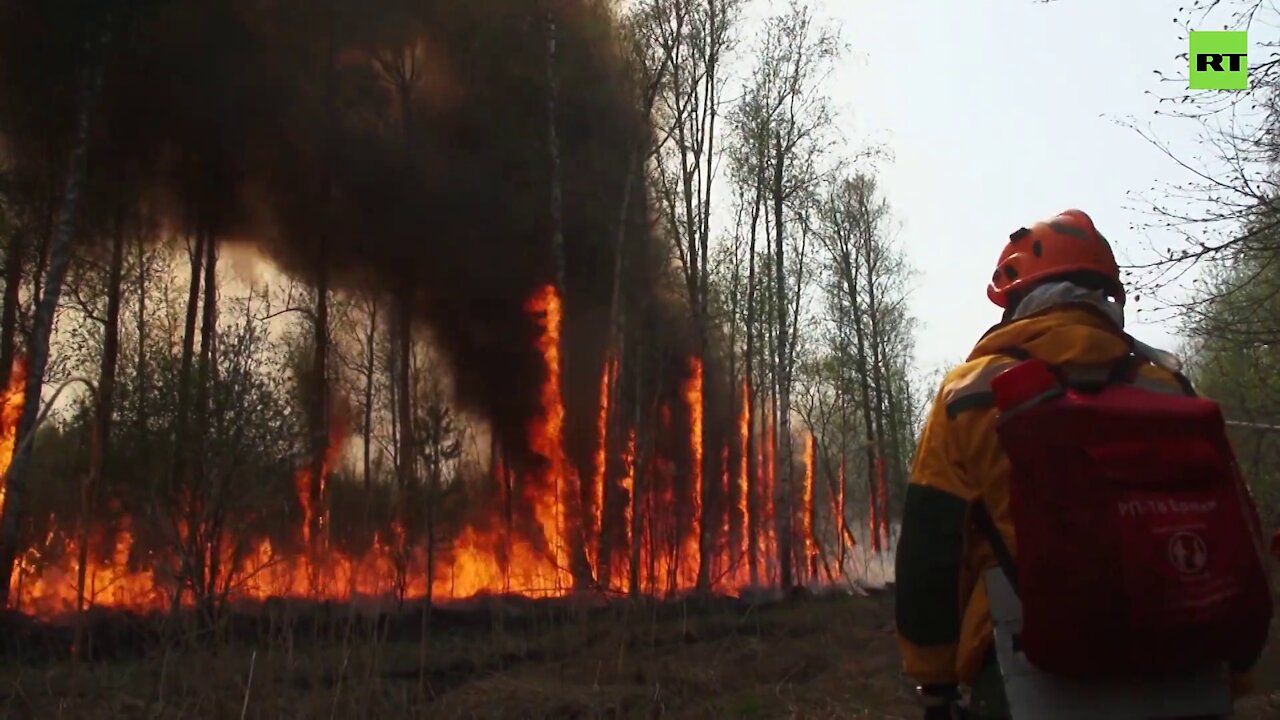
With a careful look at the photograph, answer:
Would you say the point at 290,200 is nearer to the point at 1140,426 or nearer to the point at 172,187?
the point at 172,187

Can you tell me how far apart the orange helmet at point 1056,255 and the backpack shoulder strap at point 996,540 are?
55 cm

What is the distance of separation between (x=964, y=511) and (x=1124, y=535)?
0.95 feet

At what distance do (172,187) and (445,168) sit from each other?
5122 mm

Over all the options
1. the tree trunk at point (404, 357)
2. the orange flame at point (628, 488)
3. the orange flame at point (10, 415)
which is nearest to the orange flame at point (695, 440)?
the orange flame at point (628, 488)

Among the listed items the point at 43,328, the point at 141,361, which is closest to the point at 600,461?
the point at 141,361

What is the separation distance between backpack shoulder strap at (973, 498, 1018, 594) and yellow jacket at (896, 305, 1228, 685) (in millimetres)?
13

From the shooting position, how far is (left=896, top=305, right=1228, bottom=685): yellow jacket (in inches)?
77.4

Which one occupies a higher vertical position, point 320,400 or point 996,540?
point 320,400

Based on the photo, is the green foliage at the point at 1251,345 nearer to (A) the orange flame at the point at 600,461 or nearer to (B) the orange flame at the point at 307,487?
(A) the orange flame at the point at 600,461

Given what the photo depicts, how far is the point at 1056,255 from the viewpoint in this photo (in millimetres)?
2227

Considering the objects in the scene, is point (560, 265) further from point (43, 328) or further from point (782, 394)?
point (43, 328)

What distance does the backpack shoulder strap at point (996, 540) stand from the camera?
1897mm

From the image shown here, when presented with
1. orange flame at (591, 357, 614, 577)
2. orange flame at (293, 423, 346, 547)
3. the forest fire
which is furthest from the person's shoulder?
orange flame at (591, 357, 614, 577)

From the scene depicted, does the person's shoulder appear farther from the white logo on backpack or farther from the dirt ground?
the dirt ground
